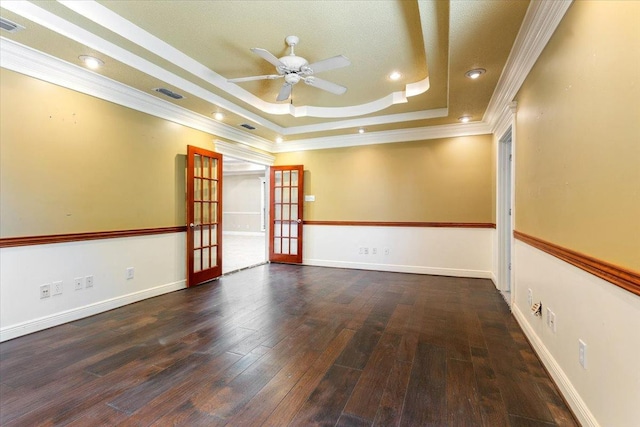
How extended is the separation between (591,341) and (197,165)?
4.59 m

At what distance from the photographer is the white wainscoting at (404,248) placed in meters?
4.86

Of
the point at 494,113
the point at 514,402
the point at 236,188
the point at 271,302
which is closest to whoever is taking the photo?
the point at 514,402

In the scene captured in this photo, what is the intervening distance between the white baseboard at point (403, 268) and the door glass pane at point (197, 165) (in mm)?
2705

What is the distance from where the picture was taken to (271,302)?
361cm

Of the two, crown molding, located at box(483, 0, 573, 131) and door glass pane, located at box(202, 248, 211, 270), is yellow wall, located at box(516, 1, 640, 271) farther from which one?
Result: door glass pane, located at box(202, 248, 211, 270)

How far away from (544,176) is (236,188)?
1084 cm

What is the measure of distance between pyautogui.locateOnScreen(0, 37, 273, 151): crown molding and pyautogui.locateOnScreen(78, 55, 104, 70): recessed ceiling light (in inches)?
6.9

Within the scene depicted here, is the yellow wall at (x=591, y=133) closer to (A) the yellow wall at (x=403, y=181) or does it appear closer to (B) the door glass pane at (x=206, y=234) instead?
(A) the yellow wall at (x=403, y=181)

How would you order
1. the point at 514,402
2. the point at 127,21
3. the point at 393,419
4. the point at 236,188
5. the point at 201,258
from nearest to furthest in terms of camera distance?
1. the point at 393,419
2. the point at 514,402
3. the point at 127,21
4. the point at 201,258
5. the point at 236,188

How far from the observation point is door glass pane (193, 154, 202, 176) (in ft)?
14.3

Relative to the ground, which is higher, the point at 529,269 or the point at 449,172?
the point at 449,172

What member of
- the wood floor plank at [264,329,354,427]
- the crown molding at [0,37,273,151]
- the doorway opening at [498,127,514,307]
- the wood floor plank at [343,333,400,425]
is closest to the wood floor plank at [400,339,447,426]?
the wood floor plank at [343,333,400,425]

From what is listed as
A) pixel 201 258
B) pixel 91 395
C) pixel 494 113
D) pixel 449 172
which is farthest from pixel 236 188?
pixel 91 395

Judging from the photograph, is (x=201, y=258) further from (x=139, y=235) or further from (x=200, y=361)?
(x=200, y=361)
